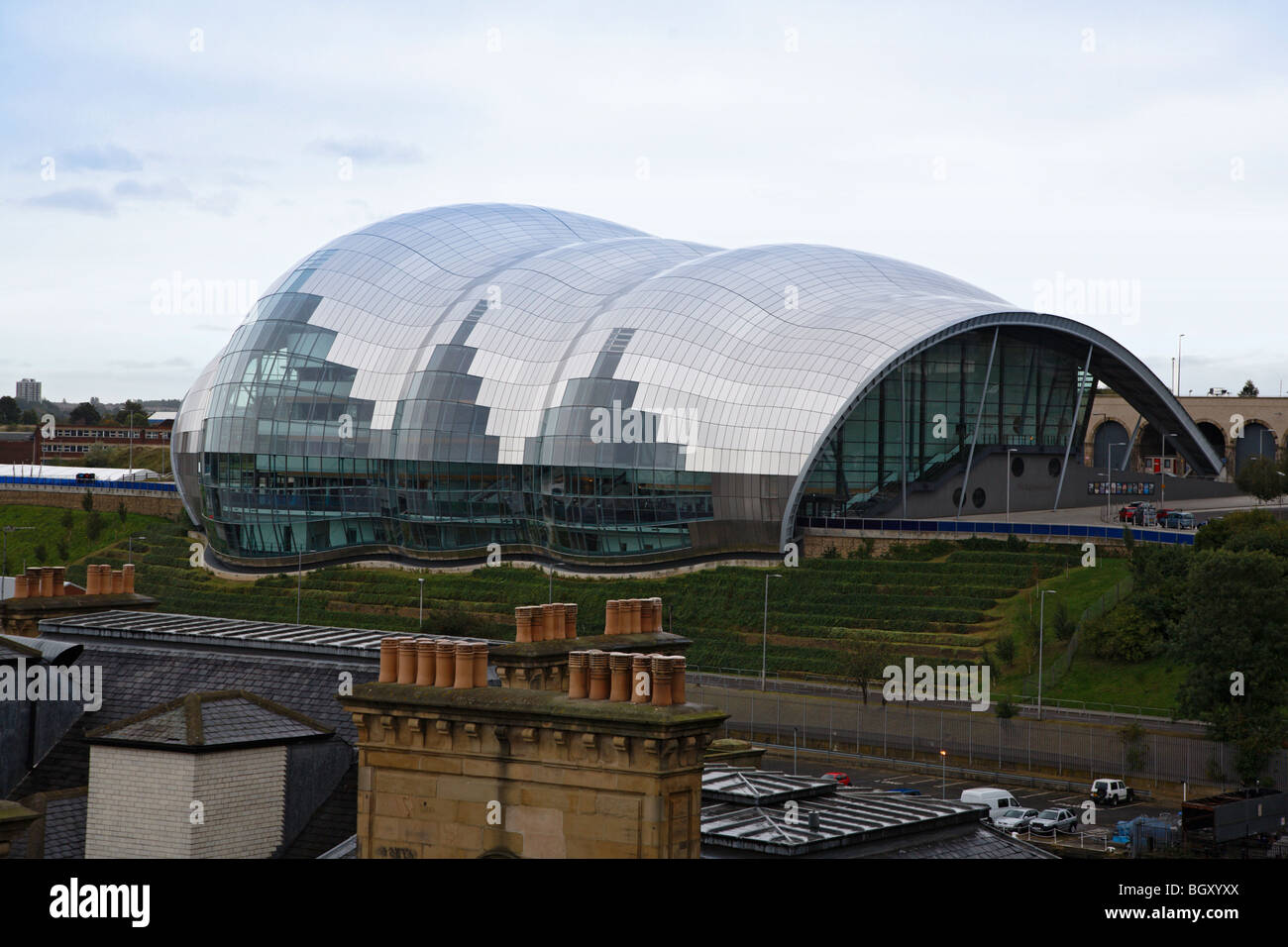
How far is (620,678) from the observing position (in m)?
17.8

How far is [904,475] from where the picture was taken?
97875 millimetres

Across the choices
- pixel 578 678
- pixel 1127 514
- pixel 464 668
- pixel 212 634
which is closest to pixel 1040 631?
pixel 1127 514

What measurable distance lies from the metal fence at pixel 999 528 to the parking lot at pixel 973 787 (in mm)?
23951

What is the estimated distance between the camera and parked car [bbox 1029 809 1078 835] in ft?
161

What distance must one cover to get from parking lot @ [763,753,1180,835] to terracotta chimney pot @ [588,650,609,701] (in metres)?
35.0

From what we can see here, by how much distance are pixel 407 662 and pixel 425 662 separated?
333 mm

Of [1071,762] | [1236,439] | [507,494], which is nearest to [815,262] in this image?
[507,494]

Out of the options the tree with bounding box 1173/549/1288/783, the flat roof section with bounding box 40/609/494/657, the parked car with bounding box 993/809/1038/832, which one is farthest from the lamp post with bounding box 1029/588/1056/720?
the flat roof section with bounding box 40/609/494/657

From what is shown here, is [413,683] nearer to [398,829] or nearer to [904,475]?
[398,829]

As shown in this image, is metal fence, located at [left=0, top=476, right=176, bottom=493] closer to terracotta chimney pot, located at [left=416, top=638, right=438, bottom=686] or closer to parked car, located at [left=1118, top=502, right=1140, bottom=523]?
parked car, located at [left=1118, top=502, right=1140, bottom=523]

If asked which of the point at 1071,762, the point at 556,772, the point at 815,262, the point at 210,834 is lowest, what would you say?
the point at 1071,762

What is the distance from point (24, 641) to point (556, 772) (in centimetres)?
1714

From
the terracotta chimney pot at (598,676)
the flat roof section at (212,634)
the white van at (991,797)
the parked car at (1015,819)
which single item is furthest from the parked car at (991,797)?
the terracotta chimney pot at (598,676)

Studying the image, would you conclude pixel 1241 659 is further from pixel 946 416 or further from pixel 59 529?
pixel 59 529
